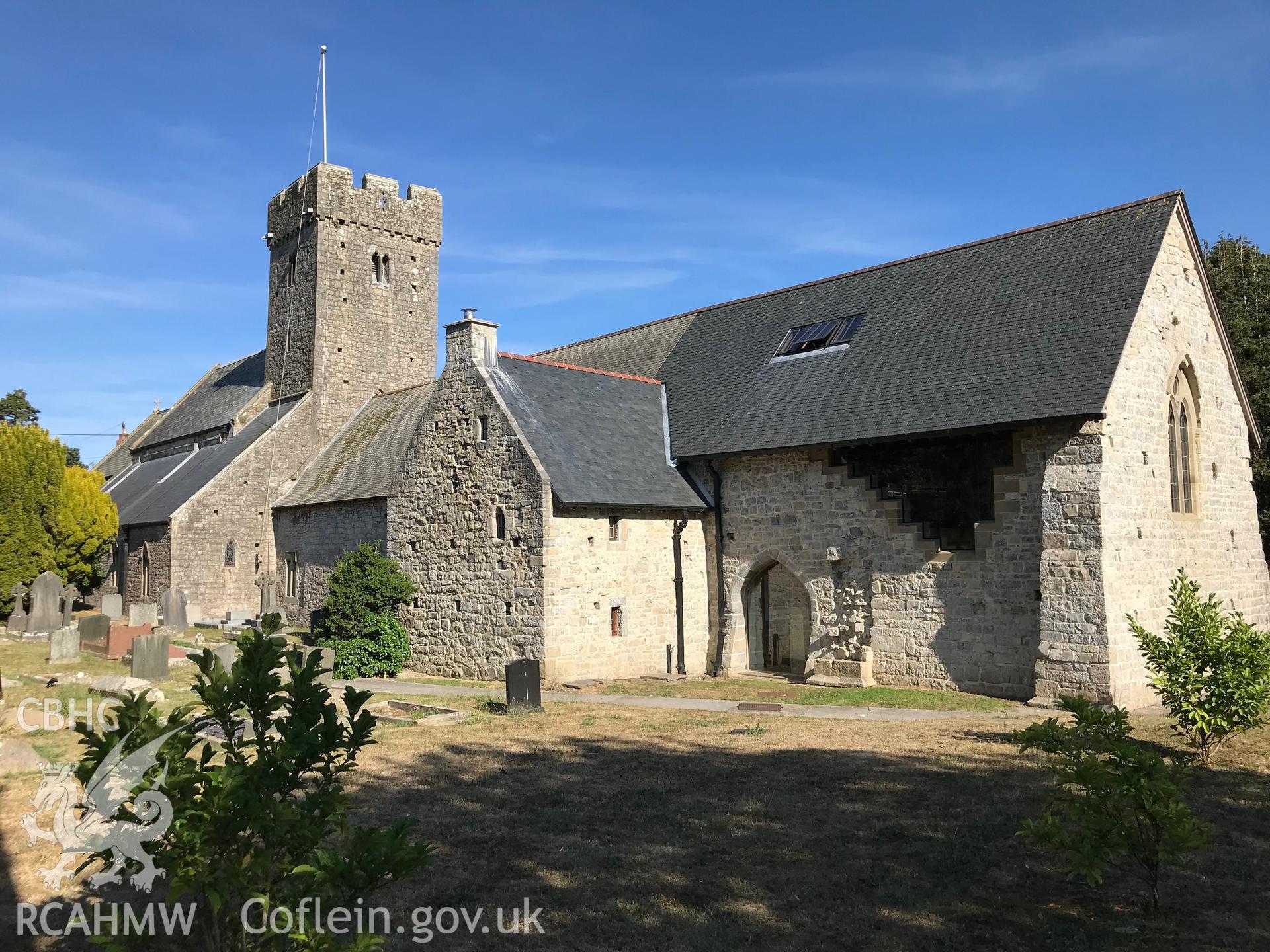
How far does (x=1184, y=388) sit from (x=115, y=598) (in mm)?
30171

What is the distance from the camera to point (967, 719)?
14570 millimetres

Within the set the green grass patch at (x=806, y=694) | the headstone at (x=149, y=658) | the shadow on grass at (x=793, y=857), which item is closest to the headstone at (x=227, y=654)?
the headstone at (x=149, y=658)

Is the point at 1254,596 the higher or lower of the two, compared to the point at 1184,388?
lower

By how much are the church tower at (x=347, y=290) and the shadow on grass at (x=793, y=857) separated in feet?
84.1

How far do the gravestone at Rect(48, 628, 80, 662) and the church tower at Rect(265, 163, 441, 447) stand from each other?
45.5 ft

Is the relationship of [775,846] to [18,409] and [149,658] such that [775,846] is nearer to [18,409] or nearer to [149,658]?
[149,658]

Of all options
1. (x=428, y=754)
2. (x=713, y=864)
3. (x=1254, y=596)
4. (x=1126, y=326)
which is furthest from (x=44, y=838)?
(x=1254, y=596)

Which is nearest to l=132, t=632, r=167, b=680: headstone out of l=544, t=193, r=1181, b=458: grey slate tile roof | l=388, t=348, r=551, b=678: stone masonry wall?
l=388, t=348, r=551, b=678: stone masonry wall

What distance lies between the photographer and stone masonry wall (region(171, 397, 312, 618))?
30641mm

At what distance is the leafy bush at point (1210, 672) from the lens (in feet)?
34.9

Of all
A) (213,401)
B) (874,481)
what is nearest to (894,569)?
(874,481)

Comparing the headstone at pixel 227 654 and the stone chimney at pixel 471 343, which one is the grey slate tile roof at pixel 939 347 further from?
the headstone at pixel 227 654

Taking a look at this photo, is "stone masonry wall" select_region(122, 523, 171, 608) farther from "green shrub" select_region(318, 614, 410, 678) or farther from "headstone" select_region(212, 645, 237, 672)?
"green shrub" select_region(318, 614, 410, 678)

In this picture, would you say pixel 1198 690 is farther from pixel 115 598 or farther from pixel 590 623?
pixel 115 598
